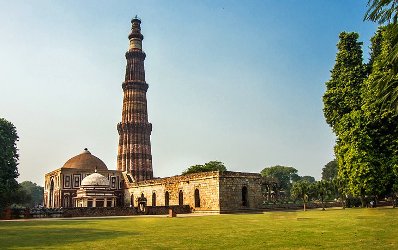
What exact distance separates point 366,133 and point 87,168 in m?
39.2

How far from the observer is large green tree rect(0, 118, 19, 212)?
28047 mm

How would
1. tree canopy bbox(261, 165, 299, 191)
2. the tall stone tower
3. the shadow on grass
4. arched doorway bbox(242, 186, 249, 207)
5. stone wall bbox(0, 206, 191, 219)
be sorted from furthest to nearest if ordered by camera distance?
tree canopy bbox(261, 165, 299, 191) < the tall stone tower < arched doorway bbox(242, 186, 249, 207) < stone wall bbox(0, 206, 191, 219) < the shadow on grass

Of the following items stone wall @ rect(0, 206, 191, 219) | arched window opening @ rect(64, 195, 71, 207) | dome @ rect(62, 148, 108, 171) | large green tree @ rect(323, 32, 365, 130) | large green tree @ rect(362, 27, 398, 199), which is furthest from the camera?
dome @ rect(62, 148, 108, 171)

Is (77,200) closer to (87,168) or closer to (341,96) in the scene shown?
(87,168)

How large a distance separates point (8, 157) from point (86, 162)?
81.3 feet

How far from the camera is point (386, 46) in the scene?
2200cm

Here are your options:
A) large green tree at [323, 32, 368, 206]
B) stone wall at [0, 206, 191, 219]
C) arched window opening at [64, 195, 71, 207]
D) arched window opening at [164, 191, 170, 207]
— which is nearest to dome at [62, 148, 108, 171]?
arched window opening at [64, 195, 71, 207]

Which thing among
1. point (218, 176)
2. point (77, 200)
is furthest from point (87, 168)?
point (218, 176)

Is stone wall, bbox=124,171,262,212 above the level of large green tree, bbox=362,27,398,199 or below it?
below

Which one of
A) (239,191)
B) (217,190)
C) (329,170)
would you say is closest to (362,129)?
(239,191)

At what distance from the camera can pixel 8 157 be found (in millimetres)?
29062

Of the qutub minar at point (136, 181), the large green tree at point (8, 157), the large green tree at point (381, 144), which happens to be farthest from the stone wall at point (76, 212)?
the large green tree at point (381, 144)

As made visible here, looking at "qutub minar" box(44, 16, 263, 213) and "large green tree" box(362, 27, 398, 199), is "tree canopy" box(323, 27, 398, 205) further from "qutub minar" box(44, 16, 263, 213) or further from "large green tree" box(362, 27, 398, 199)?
"qutub minar" box(44, 16, 263, 213)

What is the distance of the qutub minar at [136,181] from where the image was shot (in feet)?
105
